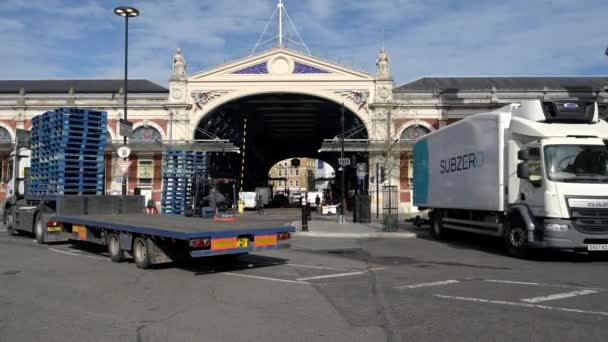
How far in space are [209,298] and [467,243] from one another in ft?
38.7

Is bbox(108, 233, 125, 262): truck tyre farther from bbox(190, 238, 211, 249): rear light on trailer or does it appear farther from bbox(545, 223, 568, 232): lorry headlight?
bbox(545, 223, 568, 232): lorry headlight

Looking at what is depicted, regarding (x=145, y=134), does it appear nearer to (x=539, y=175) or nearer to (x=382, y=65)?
(x=382, y=65)

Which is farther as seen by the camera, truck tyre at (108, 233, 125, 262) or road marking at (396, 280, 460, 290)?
truck tyre at (108, 233, 125, 262)

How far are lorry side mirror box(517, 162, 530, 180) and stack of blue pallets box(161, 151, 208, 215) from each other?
20.6 metres

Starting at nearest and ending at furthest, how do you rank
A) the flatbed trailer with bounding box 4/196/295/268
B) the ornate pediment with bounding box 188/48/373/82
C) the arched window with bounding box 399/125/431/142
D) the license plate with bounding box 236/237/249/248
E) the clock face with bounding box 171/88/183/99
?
1. the flatbed trailer with bounding box 4/196/295/268
2. the license plate with bounding box 236/237/249/248
3. the ornate pediment with bounding box 188/48/373/82
4. the clock face with bounding box 171/88/183/99
5. the arched window with bounding box 399/125/431/142

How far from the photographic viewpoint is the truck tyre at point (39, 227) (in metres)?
16.2

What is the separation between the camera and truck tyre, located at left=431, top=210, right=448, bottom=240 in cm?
1861

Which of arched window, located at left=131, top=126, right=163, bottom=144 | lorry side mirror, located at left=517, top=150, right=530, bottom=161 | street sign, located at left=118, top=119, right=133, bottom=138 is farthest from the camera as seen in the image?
arched window, located at left=131, top=126, right=163, bottom=144

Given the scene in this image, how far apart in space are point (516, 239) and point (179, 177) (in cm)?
2127

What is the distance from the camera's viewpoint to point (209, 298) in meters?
8.20

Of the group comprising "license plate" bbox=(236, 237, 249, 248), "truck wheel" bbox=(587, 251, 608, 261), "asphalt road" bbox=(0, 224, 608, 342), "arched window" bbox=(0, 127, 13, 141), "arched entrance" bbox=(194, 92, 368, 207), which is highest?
"arched entrance" bbox=(194, 92, 368, 207)

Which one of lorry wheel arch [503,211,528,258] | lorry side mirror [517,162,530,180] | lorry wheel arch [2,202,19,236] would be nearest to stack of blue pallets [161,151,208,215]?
lorry wheel arch [2,202,19,236]

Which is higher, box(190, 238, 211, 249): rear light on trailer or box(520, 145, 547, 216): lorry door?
box(520, 145, 547, 216): lorry door

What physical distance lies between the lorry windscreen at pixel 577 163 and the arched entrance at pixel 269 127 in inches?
1125
